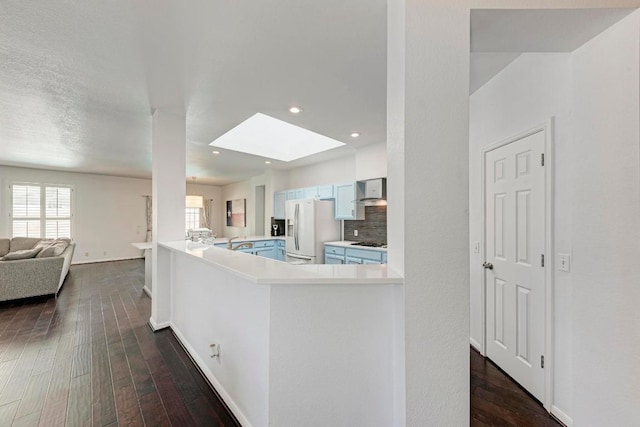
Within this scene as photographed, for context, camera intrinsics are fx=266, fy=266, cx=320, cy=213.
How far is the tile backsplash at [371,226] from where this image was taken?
4.54 m

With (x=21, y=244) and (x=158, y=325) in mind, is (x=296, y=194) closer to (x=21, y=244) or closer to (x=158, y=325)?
(x=158, y=325)

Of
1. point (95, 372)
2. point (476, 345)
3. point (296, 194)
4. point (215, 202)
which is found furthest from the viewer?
point (215, 202)

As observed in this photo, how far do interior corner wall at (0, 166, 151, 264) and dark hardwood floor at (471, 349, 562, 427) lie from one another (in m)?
8.85

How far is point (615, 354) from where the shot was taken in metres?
1.32

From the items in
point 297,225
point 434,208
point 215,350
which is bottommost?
point 215,350

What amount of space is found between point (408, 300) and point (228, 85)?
2.32m

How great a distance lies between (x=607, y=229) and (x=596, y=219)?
74 mm

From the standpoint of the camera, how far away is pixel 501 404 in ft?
5.97

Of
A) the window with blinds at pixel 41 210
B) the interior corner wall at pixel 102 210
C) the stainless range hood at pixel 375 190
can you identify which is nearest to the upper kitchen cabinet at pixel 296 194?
the stainless range hood at pixel 375 190

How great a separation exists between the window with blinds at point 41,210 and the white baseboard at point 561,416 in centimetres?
958

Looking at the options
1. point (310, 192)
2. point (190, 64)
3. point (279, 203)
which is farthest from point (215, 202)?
point (190, 64)

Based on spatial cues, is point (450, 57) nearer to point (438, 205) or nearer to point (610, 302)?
point (438, 205)

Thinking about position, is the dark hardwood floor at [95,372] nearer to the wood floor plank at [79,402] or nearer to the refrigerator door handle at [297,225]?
the wood floor plank at [79,402]

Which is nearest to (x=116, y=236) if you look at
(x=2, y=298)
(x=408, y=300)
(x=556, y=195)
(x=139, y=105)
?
(x=2, y=298)
